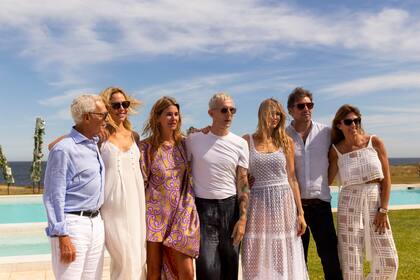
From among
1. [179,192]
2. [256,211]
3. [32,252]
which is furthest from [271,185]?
[32,252]

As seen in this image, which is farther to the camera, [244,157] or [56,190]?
[244,157]

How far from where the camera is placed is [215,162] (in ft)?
13.6

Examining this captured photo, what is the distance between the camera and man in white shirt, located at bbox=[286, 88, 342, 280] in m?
Answer: 4.77

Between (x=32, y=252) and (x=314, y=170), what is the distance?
7767 millimetres

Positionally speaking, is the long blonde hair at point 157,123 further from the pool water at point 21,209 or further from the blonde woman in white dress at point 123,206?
the pool water at point 21,209

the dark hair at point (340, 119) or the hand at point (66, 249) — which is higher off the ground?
the dark hair at point (340, 119)

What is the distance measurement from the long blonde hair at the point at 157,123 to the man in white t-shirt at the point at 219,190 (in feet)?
0.56

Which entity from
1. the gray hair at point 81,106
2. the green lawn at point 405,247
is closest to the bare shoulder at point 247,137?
the gray hair at point 81,106

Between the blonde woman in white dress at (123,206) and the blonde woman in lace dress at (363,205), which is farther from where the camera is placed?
the blonde woman in lace dress at (363,205)

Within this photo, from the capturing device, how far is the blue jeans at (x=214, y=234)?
13.7 feet

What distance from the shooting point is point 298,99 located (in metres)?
4.87

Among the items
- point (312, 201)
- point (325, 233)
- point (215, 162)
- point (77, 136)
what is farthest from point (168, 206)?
point (325, 233)

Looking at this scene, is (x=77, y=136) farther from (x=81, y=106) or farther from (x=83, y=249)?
(x=83, y=249)

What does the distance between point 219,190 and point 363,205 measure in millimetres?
1550
